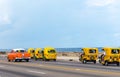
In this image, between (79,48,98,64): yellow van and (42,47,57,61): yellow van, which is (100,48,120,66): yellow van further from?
(42,47,57,61): yellow van

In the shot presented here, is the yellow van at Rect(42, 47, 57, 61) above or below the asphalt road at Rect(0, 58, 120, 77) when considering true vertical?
above

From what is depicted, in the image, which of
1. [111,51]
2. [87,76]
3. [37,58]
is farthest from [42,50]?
[87,76]

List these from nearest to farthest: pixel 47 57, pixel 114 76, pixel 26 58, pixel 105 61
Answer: pixel 114 76 < pixel 105 61 < pixel 26 58 < pixel 47 57

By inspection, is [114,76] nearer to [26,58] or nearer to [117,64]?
[117,64]

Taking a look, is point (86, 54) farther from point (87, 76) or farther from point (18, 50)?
point (87, 76)

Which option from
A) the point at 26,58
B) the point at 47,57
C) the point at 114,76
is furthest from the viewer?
the point at 47,57

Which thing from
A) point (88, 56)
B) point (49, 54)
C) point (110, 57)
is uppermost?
point (49, 54)

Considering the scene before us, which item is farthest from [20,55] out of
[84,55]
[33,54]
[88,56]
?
[33,54]

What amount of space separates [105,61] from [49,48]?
57.3ft

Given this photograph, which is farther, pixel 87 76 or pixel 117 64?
pixel 117 64

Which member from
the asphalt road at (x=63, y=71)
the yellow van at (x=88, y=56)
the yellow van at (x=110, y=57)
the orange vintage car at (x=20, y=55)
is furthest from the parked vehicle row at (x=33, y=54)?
the asphalt road at (x=63, y=71)

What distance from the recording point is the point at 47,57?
54.5m

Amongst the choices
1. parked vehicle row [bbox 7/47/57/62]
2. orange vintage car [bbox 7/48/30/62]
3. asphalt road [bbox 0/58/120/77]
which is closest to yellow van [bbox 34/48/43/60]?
parked vehicle row [bbox 7/47/57/62]

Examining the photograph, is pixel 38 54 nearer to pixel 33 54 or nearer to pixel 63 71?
pixel 33 54
